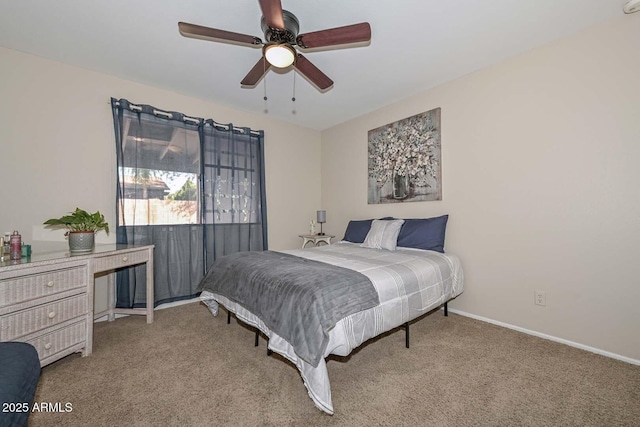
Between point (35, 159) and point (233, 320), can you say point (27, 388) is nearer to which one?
point (233, 320)

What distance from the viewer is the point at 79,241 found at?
7.41 feet

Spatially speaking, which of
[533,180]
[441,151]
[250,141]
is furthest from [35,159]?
[533,180]

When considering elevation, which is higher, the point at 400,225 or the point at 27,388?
the point at 400,225

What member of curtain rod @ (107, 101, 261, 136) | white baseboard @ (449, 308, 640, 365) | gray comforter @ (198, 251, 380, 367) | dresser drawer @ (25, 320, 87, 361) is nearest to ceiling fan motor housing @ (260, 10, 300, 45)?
gray comforter @ (198, 251, 380, 367)

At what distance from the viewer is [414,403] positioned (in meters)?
1.55

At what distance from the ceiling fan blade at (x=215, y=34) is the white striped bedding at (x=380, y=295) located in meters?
1.80

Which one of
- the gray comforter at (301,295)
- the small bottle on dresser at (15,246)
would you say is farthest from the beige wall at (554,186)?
the small bottle on dresser at (15,246)

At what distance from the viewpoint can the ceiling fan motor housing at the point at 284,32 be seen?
182 cm

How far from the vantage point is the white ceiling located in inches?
77.9

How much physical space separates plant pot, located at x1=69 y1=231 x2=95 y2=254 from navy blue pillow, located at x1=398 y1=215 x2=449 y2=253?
9.86 ft

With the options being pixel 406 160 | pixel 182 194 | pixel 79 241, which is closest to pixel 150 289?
pixel 79 241

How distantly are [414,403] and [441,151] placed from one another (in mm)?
2552

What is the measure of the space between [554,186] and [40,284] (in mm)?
4043

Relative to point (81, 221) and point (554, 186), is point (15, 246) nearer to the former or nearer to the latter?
point (81, 221)
